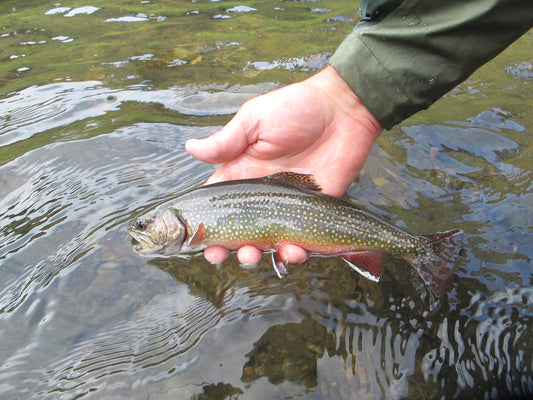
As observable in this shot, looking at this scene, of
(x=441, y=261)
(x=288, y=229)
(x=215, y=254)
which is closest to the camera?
(x=441, y=261)

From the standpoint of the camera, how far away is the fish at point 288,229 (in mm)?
3865

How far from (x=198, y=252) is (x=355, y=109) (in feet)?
8.04

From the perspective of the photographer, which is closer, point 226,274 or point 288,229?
point 288,229

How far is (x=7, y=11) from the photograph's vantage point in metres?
12.7

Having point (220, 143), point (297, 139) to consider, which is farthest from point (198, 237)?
point (297, 139)

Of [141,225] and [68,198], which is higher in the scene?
[141,225]

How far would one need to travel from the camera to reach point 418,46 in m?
3.60

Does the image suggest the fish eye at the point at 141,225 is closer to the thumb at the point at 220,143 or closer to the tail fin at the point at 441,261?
the thumb at the point at 220,143

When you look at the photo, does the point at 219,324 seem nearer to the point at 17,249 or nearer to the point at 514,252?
the point at 17,249

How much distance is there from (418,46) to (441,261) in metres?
2.05

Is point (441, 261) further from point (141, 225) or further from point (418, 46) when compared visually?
point (141, 225)

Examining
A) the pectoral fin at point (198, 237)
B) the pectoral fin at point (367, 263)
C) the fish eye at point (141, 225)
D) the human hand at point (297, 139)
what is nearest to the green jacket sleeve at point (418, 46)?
the human hand at point (297, 139)

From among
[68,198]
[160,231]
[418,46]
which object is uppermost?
[418,46]

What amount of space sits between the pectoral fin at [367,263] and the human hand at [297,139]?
0.50 metres
